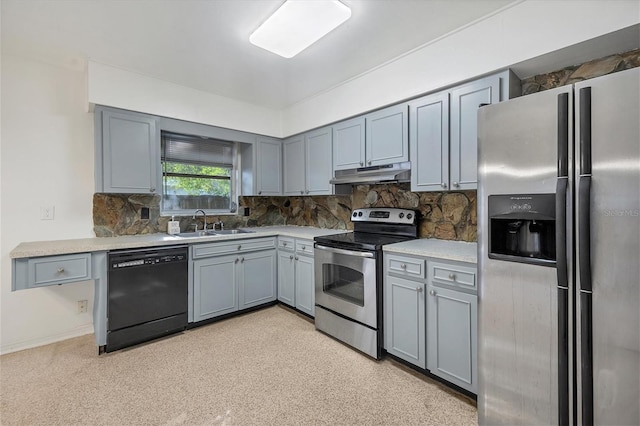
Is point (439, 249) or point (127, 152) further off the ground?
point (127, 152)

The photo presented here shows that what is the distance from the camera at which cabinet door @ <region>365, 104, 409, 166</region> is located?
254 cm

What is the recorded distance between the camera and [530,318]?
1.44 meters

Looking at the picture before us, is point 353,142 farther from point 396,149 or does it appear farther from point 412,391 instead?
point 412,391

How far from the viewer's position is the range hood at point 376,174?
2516 mm

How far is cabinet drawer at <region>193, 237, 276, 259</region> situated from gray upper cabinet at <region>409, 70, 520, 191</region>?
72.1 inches

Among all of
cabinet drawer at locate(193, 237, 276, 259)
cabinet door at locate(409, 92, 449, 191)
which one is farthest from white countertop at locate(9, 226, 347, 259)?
cabinet door at locate(409, 92, 449, 191)

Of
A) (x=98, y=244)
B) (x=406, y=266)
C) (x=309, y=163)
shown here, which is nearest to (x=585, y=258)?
(x=406, y=266)

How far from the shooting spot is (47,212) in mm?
2695

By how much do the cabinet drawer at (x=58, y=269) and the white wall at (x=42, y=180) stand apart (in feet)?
2.20

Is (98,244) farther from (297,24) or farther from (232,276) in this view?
→ (297,24)

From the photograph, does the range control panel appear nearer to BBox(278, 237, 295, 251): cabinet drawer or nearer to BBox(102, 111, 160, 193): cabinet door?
BBox(278, 237, 295, 251): cabinet drawer

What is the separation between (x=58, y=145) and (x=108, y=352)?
77.5 inches

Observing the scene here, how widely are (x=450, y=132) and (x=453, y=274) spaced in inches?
42.4

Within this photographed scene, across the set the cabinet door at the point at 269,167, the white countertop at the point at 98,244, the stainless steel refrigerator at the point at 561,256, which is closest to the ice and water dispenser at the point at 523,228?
the stainless steel refrigerator at the point at 561,256
